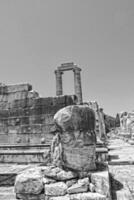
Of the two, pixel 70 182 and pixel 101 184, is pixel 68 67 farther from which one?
pixel 101 184

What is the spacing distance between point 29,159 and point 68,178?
251 centimetres

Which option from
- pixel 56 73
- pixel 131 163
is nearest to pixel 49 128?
pixel 131 163

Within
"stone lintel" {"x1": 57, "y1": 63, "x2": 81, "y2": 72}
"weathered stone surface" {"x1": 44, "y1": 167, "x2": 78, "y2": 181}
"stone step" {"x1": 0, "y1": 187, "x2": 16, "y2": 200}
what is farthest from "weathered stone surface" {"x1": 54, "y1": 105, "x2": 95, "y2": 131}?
"stone lintel" {"x1": 57, "y1": 63, "x2": 81, "y2": 72}

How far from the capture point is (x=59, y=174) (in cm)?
229

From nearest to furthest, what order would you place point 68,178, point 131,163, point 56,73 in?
point 68,178, point 131,163, point 56,73

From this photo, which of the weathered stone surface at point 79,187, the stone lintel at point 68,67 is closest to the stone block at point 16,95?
the weathered stone surface at point 79,187

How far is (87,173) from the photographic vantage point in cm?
233

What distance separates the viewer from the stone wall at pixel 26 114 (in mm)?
5535

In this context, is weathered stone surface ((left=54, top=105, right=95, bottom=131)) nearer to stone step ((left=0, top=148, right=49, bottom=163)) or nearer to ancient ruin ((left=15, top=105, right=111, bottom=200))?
ancient ruin ((left=15, top=105, right=111, bottom=200))

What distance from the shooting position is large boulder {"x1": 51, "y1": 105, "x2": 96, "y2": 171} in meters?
2.43

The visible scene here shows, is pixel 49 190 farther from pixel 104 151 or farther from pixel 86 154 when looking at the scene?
pixel 104 151

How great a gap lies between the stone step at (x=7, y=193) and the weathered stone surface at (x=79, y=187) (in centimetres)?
90

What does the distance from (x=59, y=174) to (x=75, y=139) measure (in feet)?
1.83

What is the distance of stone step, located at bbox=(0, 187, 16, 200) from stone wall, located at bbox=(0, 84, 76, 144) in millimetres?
2662
